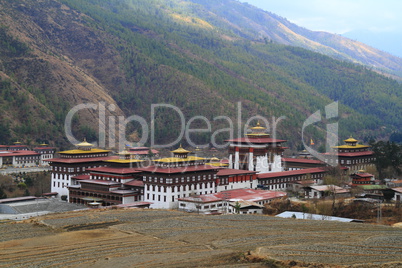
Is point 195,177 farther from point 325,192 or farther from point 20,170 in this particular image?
point 20,170

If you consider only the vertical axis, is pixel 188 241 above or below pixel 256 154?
below

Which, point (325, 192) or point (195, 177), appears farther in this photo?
point (195, 177)

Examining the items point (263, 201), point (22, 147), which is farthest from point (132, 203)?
point (22, 147)

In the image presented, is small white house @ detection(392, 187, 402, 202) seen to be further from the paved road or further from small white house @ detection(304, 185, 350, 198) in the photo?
the paved road

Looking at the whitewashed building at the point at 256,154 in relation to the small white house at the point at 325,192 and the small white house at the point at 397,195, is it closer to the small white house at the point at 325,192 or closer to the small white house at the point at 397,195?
the small white house at the point at 325,192

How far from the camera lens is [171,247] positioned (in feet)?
164

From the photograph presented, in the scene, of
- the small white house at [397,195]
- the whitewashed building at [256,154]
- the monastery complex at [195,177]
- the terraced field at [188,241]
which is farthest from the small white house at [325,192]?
the whitewashed building at [256,154]

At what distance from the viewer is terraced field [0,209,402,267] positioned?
1732 inches

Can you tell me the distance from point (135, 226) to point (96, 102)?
12030cm

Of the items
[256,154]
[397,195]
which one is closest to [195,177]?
[256,154]

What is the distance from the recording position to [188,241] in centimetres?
5259

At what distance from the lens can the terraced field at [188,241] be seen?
44000 mm

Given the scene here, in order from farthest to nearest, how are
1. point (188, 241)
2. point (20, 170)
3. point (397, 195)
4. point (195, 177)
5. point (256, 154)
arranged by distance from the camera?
point (20, 170)
point (256, 154)
point (195, 177)
point (397, 195)
point (188, 241)

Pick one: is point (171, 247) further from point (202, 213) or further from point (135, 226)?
point (202, 213)
